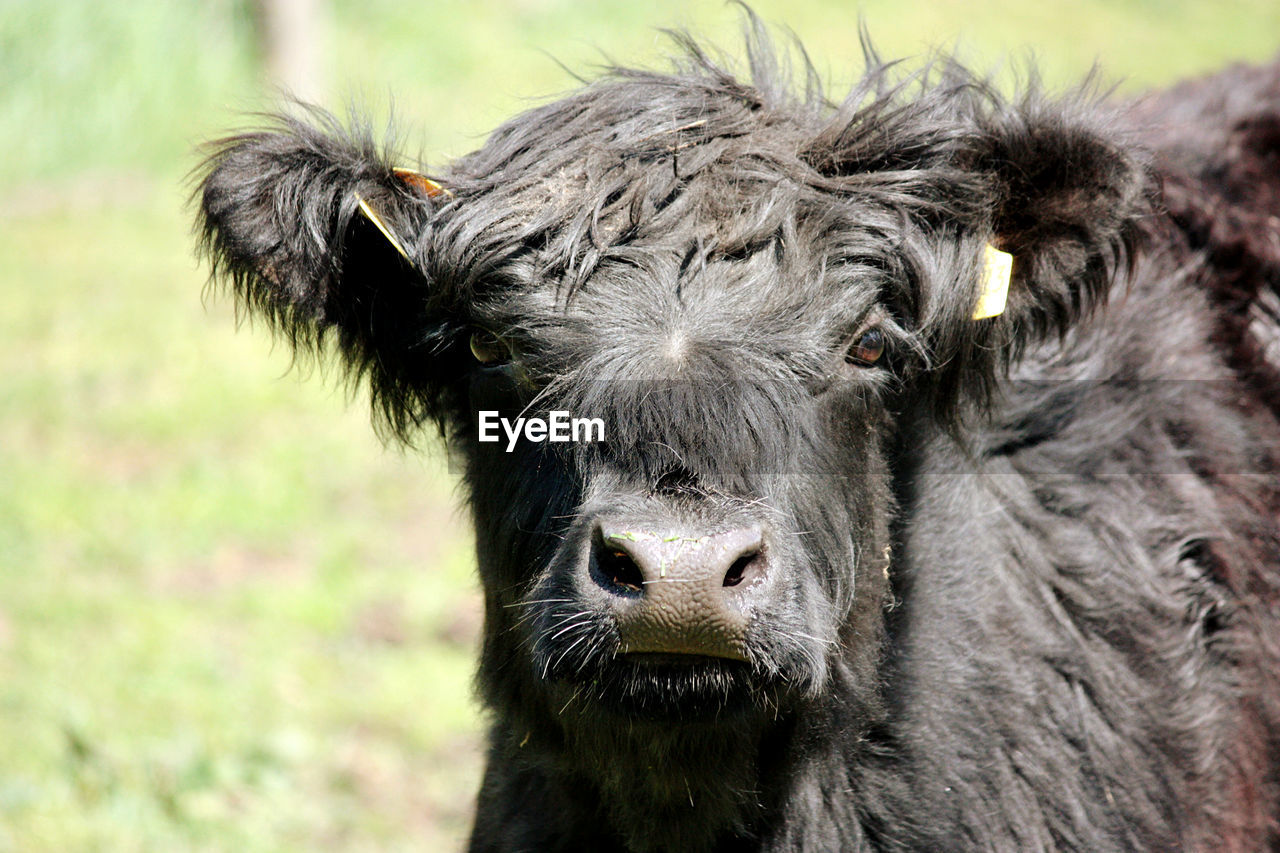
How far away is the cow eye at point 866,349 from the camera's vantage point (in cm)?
324

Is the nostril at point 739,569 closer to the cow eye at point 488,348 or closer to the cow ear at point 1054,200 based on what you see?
the cow eye at point 488,348

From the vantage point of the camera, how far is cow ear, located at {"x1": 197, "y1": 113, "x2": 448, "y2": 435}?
342 centimetres

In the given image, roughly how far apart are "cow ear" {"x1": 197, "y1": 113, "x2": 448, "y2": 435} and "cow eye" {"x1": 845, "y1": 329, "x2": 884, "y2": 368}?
45.2 inches

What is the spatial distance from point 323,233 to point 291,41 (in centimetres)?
1096

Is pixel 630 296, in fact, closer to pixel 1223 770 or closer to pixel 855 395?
pixel 855 395

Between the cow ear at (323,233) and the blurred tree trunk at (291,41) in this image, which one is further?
the blurred tree trunk at (291,41)

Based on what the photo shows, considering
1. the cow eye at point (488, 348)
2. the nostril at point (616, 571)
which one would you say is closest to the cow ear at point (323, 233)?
the cow eye at point (488, 348)

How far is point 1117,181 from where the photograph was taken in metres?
3.27

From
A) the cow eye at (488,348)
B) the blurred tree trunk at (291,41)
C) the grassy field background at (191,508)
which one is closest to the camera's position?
the cow eye at (488,348)

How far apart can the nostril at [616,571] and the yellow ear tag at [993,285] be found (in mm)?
1268

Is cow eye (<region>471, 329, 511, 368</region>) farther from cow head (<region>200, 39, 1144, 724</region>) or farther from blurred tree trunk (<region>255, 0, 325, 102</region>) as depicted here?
blurred tree trunk (<region>255, 0, 325, 102</region>)

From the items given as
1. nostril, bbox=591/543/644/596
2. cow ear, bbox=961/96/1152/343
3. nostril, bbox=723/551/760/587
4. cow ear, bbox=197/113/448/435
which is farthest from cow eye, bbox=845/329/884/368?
cow ear, bbox=197/113/448/435

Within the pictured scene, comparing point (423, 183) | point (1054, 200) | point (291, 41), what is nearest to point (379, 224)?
point (423, 183)

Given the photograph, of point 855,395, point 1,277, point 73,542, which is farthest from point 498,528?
point 1,277
